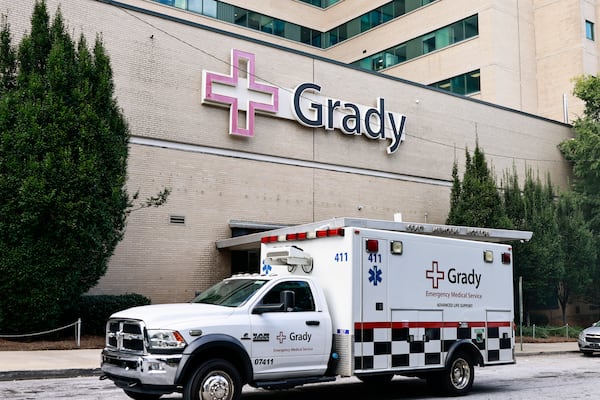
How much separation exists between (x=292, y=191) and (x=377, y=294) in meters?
15.9

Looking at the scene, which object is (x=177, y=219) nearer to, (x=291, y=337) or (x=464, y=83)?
(x=291, y=337)

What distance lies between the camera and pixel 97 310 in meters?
19.9

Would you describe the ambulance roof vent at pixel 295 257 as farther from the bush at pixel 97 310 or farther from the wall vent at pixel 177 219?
the wall vent at pixel 177 219

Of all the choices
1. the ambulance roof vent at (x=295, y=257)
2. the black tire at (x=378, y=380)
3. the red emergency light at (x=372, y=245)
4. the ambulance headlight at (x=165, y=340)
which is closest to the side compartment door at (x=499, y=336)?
the black tire at (x=378, y=380)

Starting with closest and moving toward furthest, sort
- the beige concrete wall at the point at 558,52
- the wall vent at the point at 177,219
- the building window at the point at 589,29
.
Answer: the wall vent at the point at 177,219 → the beige concrete wall at the point at 558,52 → the building window at the point at 589,29

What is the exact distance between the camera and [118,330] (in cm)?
960

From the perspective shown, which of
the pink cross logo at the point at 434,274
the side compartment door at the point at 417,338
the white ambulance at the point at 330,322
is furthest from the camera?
the pink cross logo at the point at 434,274

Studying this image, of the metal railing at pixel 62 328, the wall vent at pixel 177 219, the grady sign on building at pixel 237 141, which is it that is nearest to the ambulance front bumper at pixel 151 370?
the metal railing at pixel 62 328

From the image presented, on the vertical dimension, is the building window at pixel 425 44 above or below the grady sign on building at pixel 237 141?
above

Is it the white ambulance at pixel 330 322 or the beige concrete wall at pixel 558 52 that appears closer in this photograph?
the white ambulance at pixel 330 322

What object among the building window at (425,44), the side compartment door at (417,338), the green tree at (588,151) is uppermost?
the building window at (425,44)

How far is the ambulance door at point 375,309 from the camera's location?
10.6 metres

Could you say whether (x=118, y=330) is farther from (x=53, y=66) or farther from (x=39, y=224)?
(x=53, y=66)

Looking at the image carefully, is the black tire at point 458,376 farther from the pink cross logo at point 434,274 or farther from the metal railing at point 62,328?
the metal railing at point 62,328
